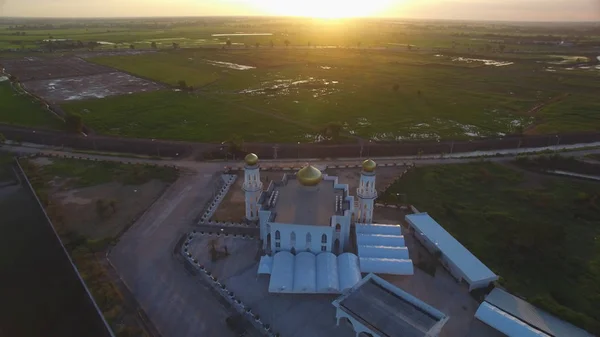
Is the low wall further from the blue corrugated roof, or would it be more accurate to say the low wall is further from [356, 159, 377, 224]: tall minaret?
the blue corrugated roof

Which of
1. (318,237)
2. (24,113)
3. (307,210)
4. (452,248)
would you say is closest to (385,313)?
(318,237)

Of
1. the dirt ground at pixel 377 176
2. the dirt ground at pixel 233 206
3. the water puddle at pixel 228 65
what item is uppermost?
the water puddle at pixel 228 65

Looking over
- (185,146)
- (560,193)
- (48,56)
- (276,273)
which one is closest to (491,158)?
(560,193)

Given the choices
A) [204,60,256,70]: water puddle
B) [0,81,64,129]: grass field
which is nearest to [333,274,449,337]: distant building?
[0,81,64,129]: grass field

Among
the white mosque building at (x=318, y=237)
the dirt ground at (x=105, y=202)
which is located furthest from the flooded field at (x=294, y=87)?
the white mosque building at (x=318, y=237)

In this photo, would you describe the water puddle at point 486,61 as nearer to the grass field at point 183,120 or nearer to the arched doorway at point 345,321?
the grass field at point 183,120

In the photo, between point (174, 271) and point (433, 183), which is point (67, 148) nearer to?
point (174, 271)
